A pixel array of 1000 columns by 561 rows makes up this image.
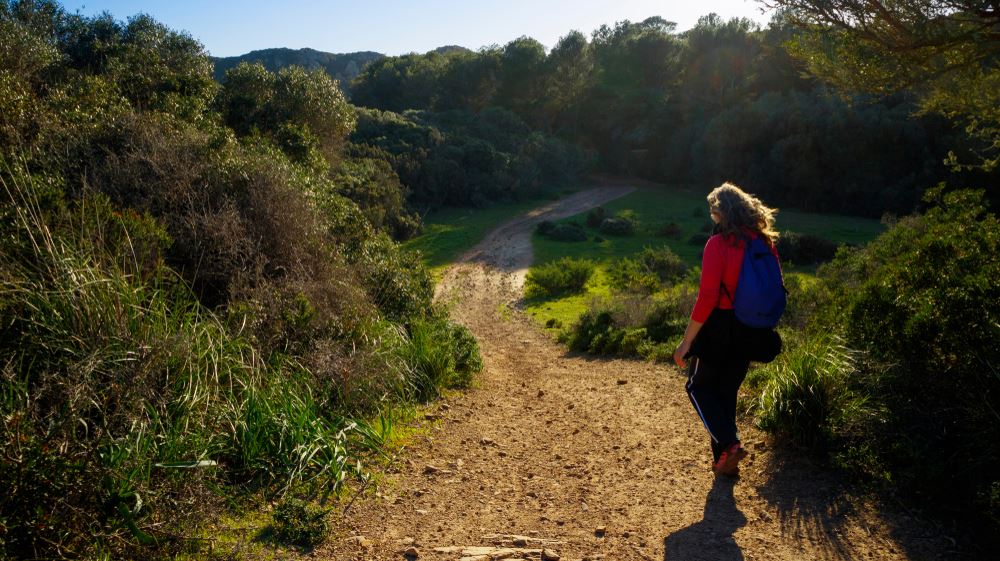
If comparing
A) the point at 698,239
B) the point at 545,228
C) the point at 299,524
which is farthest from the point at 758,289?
the point at 545,228

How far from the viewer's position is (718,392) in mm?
4699

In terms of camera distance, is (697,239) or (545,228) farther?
(545,228)

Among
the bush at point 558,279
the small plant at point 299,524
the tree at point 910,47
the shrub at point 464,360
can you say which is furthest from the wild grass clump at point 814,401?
the bush at point 558,279

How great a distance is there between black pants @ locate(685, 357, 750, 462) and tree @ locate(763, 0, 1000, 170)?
648 cm

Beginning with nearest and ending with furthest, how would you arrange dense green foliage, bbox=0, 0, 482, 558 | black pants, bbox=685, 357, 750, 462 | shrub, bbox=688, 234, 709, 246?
dense green foliage, bbox=0, 0, 482, 558 < black pants, bbox=685, 357, 750, 462 < shrub, bbox=688, 234, 709, 246

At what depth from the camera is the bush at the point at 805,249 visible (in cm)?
2394

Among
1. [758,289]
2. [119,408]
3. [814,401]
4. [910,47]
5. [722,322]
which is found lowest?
[814,401]

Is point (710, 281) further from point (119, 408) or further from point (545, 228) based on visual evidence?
point (545, 228)

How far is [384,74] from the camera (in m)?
53.8

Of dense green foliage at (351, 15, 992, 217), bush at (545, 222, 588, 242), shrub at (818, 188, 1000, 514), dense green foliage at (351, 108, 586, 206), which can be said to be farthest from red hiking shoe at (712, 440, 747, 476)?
dense green foliage at (351, 15, 992, 217)

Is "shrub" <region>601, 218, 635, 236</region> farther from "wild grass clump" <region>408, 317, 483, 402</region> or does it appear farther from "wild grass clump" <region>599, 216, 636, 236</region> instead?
"wild grass clump" <region>408, 317, 483, 402</region>

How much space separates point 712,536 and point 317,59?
99.8 metres

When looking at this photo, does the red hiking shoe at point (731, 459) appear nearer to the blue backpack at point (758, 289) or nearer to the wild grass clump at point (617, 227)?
the blue backpack at point (758, 289)

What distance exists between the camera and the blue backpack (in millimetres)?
4352
